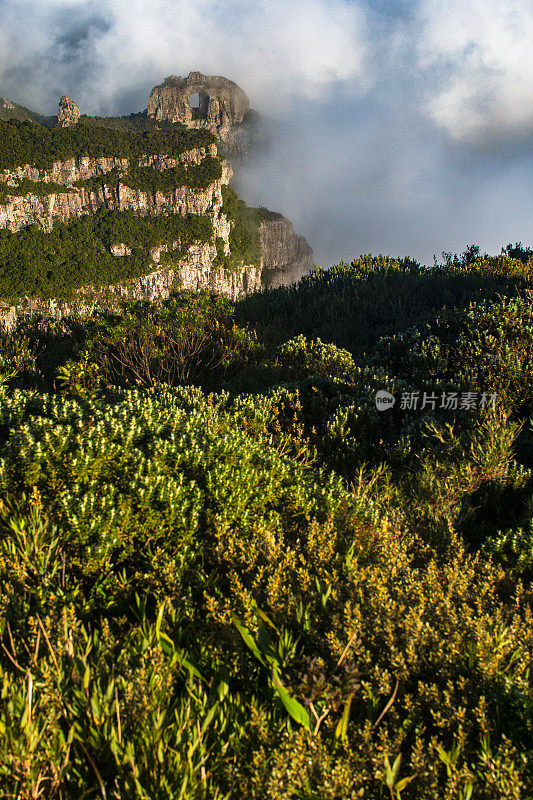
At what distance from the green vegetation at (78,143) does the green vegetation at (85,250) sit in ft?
51.9

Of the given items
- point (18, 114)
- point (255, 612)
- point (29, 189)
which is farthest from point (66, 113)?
point (255, 612)

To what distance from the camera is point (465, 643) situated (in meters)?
2.31

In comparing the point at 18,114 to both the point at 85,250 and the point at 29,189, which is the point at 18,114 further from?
the point at 85,250

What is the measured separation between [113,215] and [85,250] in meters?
14.4

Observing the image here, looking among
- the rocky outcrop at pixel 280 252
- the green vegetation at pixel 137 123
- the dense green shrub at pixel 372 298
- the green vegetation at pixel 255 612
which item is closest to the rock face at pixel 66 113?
the green vegetation at pixel 137 123

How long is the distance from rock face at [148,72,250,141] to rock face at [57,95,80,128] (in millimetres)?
38380

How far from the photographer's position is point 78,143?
339ft

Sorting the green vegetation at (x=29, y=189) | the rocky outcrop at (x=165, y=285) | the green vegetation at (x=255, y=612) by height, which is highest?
the green vegetation at (x=29, y=189)

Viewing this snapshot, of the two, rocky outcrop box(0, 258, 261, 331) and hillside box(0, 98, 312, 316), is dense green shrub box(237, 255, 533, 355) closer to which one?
rocky outcrop box(0, 258, 261, 331)

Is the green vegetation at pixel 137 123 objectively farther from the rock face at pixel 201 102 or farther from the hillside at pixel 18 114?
the hillside at pixel 18 114

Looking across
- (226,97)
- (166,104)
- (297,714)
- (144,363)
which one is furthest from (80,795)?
(226,97)

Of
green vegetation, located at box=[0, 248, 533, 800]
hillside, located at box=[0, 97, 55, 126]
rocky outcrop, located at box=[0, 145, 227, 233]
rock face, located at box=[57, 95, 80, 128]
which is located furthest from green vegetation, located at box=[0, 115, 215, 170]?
green vegetation, located at box=[0, 248, 533, 800]

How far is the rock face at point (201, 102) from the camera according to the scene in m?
162

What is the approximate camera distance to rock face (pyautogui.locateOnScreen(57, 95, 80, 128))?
129m
